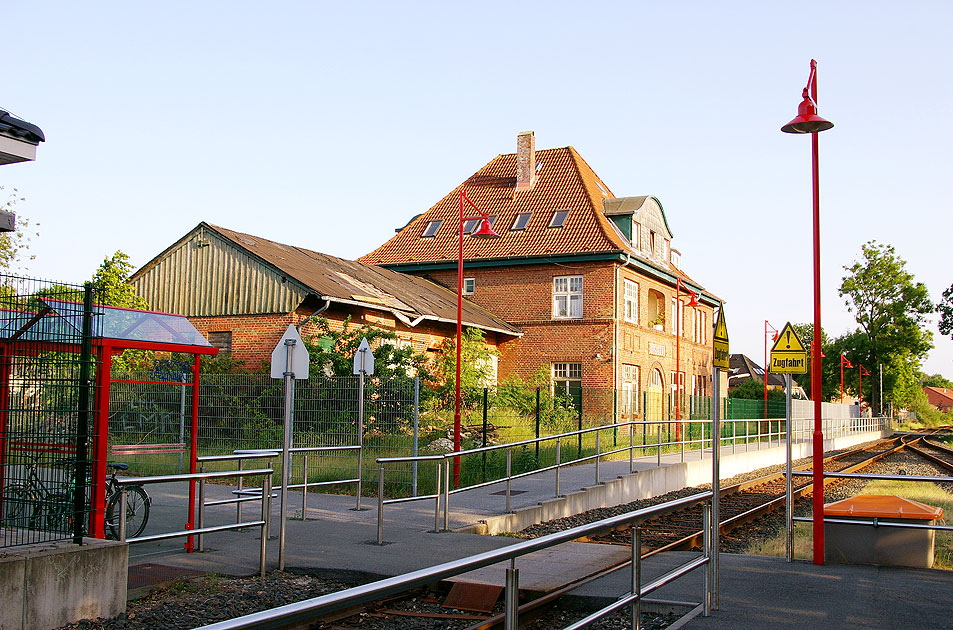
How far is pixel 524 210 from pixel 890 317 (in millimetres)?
53579

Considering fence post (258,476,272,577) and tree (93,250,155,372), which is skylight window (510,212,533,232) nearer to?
tree (93,250,155,372)

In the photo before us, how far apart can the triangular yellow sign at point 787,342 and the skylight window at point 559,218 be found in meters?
26.6

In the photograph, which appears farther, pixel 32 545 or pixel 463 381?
pixel 463 381

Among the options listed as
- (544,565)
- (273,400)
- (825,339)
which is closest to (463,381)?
(273,400)

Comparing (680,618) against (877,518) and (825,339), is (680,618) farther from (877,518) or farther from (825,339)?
(825,339)

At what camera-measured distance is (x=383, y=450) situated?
55.2ft

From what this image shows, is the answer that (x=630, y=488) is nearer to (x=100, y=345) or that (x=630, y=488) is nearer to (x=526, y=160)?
(x=100, y=345)

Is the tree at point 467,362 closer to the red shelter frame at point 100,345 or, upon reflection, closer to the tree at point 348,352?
the tree at point 348,352

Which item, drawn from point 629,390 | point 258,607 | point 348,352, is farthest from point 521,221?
point 258,607

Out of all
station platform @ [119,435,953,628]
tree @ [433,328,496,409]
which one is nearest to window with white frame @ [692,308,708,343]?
tree @ [433,328,496,409]

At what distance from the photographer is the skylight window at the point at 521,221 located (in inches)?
1507

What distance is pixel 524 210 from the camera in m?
39.3

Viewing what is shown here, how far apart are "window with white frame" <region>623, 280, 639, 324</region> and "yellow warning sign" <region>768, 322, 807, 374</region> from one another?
81.4 ft

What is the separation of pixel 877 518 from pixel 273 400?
1258cm
